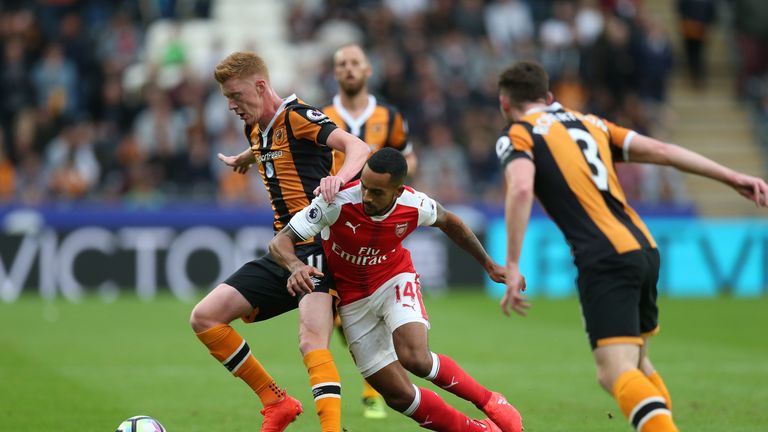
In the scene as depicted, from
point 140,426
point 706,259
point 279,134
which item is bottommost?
point 706,259

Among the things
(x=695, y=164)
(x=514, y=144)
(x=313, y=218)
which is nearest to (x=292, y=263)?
(x=313, y=218)

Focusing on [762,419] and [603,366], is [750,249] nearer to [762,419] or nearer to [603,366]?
[762,419]

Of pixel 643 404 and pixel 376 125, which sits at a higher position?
pixel 376 125

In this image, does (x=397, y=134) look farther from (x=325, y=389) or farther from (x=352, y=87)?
(x=325, y=389)

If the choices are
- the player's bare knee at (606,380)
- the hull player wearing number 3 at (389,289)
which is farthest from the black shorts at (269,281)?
the player's bare knee at (606,380)

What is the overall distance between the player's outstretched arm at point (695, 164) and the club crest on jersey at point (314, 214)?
6.16ft

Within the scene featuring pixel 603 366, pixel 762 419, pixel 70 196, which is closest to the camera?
pixel 603 366

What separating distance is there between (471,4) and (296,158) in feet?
54.5

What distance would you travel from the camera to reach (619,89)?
913 inches

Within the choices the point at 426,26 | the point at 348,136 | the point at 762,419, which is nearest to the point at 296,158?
the point at 348,136

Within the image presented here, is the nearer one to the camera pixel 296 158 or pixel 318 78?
pixel 296 158

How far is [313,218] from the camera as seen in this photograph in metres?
7.14

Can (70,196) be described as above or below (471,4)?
below

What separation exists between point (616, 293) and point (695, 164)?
88 cm
